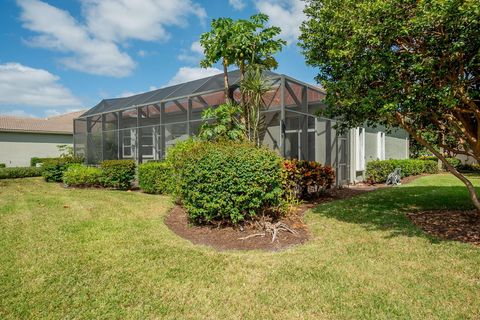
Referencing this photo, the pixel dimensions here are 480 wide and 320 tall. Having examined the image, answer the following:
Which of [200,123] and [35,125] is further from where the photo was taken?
[35,125]

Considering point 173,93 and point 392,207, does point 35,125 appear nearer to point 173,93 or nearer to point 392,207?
point 173,93

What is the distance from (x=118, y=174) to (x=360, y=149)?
407 inches

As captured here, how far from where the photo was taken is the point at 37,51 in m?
15.2

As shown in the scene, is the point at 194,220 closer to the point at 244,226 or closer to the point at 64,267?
the point at 244,226

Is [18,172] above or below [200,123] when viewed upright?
below

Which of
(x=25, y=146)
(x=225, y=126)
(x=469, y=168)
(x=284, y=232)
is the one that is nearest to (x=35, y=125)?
(x=25, y=146)

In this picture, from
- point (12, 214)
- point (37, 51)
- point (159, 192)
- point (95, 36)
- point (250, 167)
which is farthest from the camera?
point (37, 51)

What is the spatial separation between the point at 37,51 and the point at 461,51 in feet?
58.9

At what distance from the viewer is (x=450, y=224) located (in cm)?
568

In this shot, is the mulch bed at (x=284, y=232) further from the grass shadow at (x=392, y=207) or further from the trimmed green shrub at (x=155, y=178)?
the trimmed green shrub at (x=155, y=178)

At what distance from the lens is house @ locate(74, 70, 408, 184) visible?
8.96 m

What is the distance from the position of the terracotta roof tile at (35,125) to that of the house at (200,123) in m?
9.15

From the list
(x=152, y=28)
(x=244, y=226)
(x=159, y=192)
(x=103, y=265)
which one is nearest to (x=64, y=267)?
(x=103, y=265)

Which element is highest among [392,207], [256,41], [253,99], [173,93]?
[256,41]
